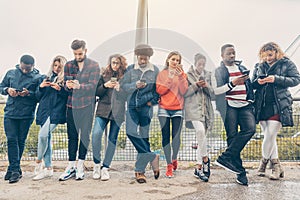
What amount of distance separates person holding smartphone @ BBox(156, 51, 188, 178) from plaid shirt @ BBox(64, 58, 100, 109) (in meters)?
0.71

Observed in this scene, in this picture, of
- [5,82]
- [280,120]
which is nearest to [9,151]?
[5,82]

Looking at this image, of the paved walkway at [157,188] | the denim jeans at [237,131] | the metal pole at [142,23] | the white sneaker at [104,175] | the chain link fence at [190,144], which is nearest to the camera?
the paved walkway at [157,188]

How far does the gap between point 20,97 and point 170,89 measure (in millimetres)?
1729

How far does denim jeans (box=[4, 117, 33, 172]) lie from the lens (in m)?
3.31

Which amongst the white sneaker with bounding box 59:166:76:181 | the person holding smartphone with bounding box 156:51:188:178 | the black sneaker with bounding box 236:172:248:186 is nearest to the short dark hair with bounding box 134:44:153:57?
the person holding smartphone with bounding box 156:51:188:178

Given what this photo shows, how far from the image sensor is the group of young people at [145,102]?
3176mm

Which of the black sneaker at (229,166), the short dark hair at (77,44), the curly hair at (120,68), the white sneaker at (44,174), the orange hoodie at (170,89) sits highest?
the short dark hair at (77,44)

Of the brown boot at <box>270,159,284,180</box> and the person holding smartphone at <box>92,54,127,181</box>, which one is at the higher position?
the person holding smartphone at <box>92,54,127,181</box>

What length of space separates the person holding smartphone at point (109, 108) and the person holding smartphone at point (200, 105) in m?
Answer: 0.76

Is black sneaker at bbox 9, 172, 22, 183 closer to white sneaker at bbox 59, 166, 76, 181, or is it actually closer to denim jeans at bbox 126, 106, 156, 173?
white sneaker at bbox 59, 166, 76, 181

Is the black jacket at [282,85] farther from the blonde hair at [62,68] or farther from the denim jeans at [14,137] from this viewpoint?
the denim jeans at [14,137]

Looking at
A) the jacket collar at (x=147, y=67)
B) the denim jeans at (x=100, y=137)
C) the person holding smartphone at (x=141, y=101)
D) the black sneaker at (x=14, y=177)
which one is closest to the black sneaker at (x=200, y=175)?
the person holding smartphone at (x=141, y=101)

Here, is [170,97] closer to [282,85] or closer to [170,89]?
[170,89]

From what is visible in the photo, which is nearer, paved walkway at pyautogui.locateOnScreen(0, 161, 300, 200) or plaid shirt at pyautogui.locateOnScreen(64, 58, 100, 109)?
paved walkway at pyautogui.locateOnScreen(0, 161, 300, 200)
